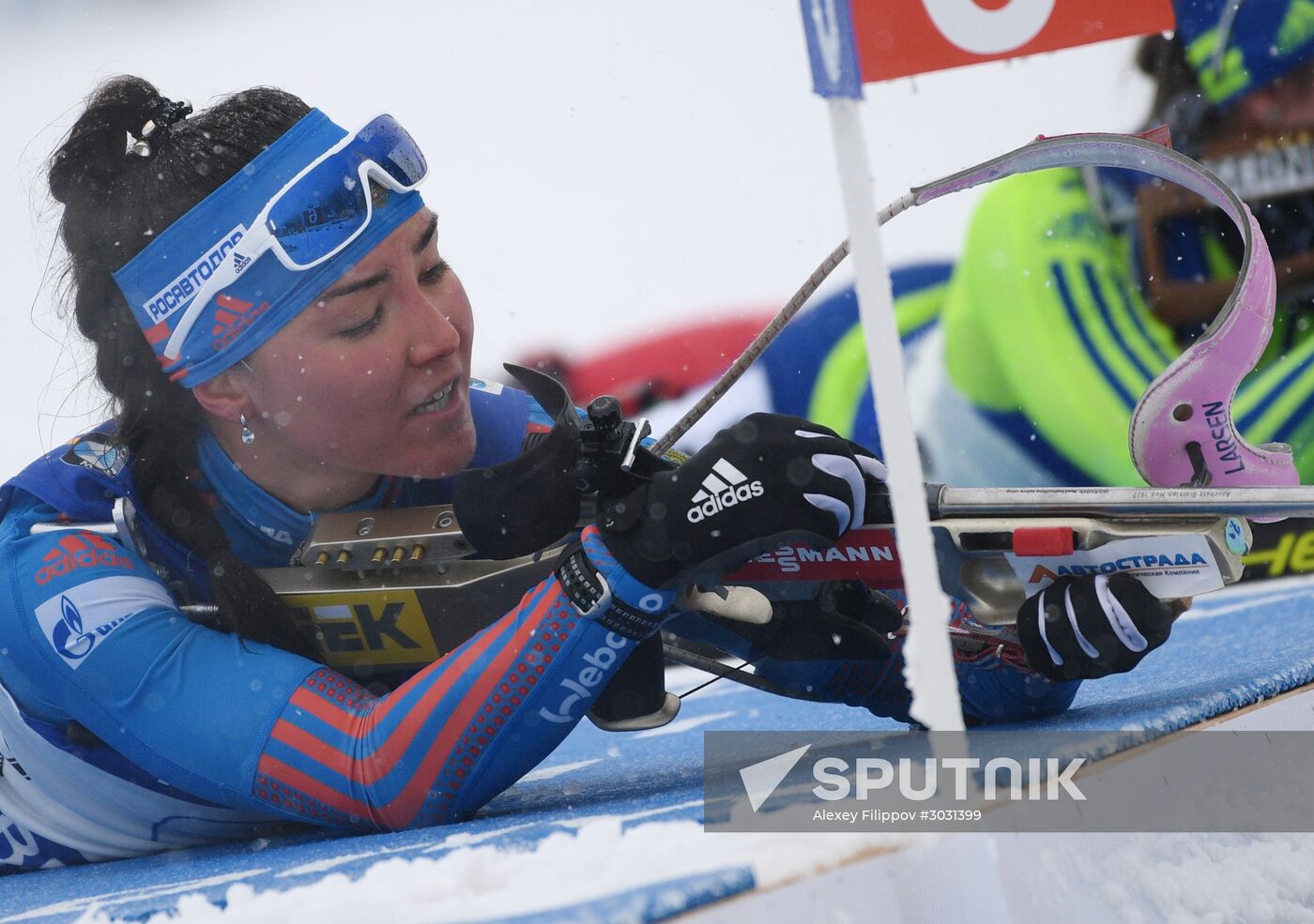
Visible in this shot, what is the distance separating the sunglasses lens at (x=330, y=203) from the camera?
1.43 metres

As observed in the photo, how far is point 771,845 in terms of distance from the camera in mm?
857

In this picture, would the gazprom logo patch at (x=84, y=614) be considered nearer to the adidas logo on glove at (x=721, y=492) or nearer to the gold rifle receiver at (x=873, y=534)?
the gold rifle receiver at (x=873, y=534)

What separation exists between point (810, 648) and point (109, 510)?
84 cm

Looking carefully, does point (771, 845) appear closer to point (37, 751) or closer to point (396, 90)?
point (37, 751)

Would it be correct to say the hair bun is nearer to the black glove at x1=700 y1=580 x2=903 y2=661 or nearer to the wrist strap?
the wrist strap

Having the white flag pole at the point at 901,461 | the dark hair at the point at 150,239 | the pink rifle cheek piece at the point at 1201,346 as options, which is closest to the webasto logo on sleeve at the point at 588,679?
the dark hair at the point at 150,239

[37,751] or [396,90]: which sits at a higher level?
[396,90]

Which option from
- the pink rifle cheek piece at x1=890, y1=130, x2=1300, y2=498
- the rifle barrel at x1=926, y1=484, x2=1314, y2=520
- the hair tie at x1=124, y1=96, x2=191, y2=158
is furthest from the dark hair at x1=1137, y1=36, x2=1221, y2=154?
the hair tie at x1=124, y1=96, x2=191, y2=158

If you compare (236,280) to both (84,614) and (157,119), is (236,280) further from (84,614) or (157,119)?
(84,614)

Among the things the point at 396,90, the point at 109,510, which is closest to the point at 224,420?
the point at 109,510

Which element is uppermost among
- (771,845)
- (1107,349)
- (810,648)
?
(771,845)

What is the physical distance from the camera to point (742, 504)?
1188 millimetres

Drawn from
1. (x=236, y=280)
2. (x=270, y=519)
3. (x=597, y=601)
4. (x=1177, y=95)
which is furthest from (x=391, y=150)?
(x=1177, y=95)

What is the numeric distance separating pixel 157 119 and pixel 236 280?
25 centimetres
